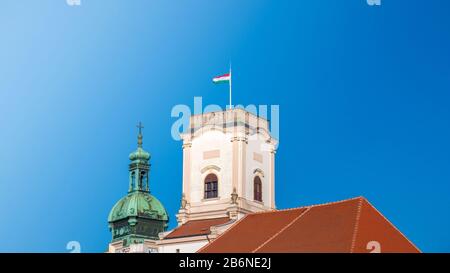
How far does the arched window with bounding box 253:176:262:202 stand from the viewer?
66812 millimetres

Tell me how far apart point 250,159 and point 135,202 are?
46.7 feet

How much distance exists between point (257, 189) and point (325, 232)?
25.4m

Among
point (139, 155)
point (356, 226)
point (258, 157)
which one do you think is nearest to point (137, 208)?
point (139, 155)

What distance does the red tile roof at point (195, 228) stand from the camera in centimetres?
6062

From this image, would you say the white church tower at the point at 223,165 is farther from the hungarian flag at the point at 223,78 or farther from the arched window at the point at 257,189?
the hungarian flag at the point at 223,78

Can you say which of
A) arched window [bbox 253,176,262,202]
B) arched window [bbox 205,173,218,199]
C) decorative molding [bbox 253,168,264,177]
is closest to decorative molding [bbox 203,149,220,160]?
arched window [bbox 205,173,218,199]

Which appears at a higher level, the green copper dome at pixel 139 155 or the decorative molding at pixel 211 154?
the green copper dome at pixel 139 155

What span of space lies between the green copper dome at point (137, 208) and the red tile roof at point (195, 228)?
12361 mm

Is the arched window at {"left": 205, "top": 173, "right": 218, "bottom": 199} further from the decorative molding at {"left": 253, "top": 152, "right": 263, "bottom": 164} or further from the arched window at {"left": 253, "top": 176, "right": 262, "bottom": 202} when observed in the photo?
the decorative molding at {"left": 253, "top": 152, "right": 263, "bottom": 164}

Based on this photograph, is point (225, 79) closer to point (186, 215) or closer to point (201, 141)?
point (201, 141)

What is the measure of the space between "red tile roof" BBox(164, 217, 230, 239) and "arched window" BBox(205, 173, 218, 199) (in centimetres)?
230

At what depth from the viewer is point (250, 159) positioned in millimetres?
66438

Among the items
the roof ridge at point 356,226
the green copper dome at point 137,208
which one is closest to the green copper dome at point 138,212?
the green copper dome at point 137,208
